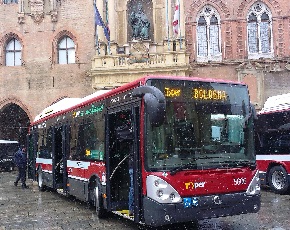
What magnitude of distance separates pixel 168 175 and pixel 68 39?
20912 millimetres

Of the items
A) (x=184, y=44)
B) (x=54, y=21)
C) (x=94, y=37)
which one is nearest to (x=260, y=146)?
(x=184, y=44)

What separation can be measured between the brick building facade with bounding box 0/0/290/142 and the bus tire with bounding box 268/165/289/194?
10.0 meters

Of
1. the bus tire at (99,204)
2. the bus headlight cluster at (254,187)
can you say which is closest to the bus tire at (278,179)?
the bus headlight cluster at (254,187)

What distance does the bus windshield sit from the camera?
6484 mm

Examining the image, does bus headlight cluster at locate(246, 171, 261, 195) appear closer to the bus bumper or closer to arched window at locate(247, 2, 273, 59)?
the bus bumper

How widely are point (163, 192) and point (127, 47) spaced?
17.2 m

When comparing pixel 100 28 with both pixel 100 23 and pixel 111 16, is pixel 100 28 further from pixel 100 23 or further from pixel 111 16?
pixel 100 23

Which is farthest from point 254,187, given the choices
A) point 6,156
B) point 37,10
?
point 37,10

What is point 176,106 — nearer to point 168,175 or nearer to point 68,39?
point 168,175

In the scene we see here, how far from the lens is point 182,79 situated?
22.7 feet

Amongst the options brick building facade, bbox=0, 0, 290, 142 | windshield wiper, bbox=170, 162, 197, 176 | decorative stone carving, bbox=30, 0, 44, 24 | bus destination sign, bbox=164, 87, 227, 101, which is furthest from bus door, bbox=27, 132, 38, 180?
decorative stone carving, bbox=30, 0, 44, 24

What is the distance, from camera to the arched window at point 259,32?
23.4 meters

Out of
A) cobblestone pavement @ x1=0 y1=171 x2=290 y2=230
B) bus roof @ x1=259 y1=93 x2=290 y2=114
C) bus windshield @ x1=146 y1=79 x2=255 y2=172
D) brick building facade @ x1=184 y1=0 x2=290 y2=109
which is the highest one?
brick building facade @ x1=184 y1=0 x2=290 y2=109

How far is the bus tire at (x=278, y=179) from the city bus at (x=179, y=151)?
18.1ft
